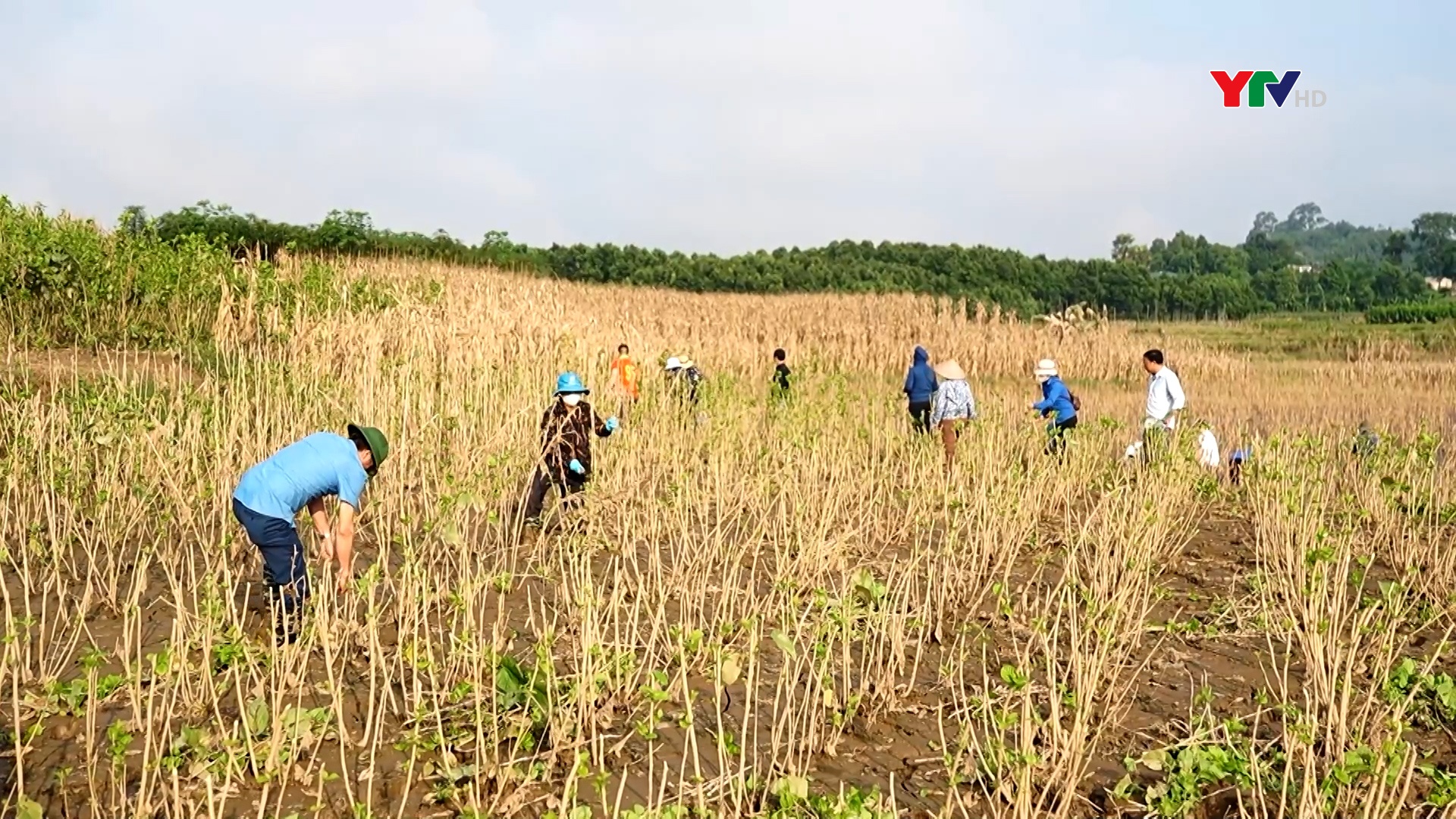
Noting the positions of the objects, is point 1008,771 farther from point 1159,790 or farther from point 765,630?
point 765,630

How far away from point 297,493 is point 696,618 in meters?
2.02

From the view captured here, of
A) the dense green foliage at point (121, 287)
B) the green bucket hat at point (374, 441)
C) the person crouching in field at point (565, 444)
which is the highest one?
the dense green foliage at point (121, 287)

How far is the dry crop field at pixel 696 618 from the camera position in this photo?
3818 mm

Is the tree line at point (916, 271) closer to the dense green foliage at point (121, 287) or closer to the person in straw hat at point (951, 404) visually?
the dense green foliage at point (121, 287)

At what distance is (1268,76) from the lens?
16.8 metres

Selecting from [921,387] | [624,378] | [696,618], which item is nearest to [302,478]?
[696,618]

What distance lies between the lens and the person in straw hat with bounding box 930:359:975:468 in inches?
428

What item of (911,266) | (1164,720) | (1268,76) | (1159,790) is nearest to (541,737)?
(1159,790)

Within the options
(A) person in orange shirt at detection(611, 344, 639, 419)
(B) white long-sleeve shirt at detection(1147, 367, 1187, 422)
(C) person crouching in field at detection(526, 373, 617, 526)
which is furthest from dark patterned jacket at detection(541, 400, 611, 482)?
(B) white long-sleeve shirt at detection(1147, 367, 1187, 422)

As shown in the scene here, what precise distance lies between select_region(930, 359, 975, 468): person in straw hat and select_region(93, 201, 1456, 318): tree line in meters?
10.2

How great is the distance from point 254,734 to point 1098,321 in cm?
2297

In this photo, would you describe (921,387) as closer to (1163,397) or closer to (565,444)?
(1163,397)

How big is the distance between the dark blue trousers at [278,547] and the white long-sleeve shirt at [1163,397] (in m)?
7.03

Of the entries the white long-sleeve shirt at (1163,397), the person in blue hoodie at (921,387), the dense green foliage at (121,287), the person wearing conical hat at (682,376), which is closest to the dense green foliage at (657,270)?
the dense green foliage at (121,287)
